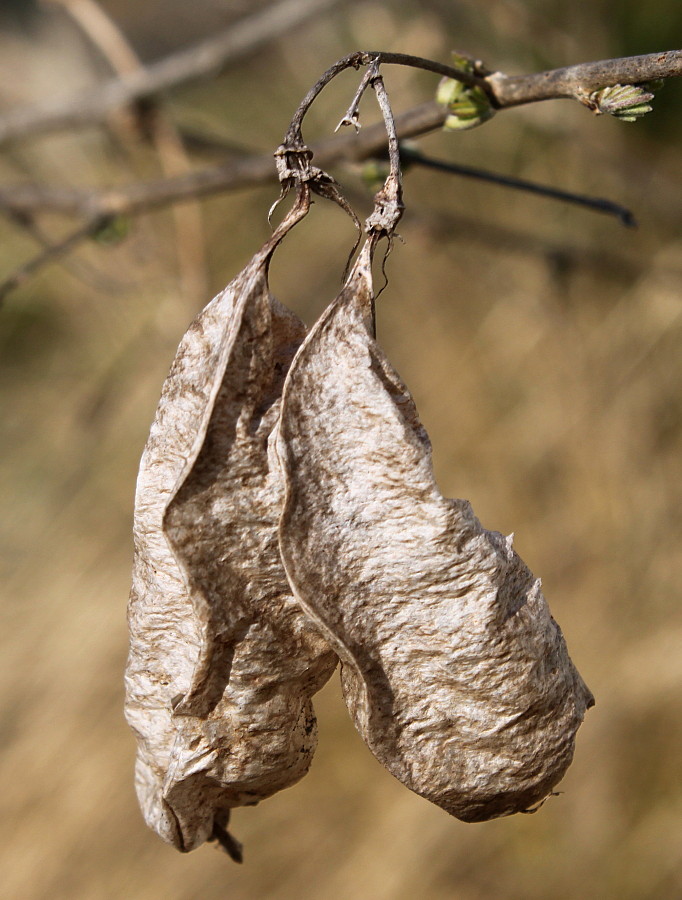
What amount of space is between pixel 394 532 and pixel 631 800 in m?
2.24

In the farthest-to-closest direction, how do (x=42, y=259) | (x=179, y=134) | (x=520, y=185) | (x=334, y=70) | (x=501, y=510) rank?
(x=501, y=510) → (x=179, y=134) → (x=42, y=259) → (x=520, y=185) → (x=334, y=70)

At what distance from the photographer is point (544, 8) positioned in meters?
2.29

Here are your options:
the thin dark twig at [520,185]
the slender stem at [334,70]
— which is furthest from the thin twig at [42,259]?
the slender stem at [334,70]

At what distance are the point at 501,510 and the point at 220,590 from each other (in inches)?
79.5

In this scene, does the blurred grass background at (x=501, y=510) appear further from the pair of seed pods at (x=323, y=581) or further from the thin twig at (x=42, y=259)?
the pair of seed pods at (x=323, y=581)

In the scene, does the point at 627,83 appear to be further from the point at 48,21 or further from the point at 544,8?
the point at 48,21

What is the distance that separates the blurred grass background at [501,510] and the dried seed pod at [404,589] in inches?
66.8

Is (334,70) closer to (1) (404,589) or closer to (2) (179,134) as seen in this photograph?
(1) (404,589)

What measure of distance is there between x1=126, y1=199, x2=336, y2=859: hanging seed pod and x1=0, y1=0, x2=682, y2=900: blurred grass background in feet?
5.36

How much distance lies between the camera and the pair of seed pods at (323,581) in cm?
52

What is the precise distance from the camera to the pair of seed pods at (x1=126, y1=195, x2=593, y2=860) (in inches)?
20.3

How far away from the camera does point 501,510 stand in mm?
2479

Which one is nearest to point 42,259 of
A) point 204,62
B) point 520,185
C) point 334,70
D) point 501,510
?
point 204,62

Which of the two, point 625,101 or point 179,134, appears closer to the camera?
point 625,101
